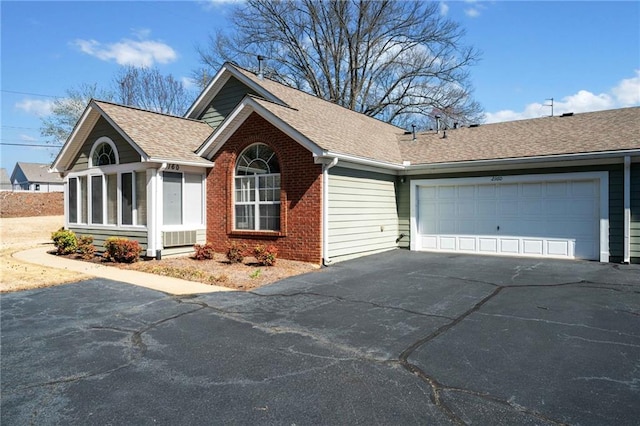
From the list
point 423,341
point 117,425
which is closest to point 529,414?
point 423,341

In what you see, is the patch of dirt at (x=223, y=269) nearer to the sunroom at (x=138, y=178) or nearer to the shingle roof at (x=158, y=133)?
the sunroom at (x=138, y=178)

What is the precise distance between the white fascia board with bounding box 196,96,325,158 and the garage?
5.37 meters

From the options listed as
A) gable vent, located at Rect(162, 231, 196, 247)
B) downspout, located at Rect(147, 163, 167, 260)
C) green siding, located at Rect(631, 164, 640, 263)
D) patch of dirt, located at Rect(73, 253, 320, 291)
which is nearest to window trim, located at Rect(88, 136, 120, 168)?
downspout, located at Rect(147, 163, 167, 260)

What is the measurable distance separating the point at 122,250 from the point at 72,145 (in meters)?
5.30

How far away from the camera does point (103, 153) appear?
48.1 feet

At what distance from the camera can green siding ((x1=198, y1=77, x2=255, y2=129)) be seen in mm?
16156

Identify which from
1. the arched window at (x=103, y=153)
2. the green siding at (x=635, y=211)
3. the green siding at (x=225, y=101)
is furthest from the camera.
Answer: the green siding at (x=225, y=101)

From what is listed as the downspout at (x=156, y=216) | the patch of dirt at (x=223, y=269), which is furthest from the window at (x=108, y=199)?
the patch of dirt at (x=223, y=269)

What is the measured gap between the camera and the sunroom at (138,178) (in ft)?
42.5

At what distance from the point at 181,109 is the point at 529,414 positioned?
40.2m

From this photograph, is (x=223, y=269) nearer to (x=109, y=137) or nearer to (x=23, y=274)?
(x=23, y=274)

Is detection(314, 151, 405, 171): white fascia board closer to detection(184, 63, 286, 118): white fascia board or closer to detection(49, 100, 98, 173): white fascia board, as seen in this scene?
detection(184, 63, 286, 118): white fascia board

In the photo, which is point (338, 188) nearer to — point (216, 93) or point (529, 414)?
point (216, 93)

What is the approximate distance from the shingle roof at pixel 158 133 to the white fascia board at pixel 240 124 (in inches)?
19.8
